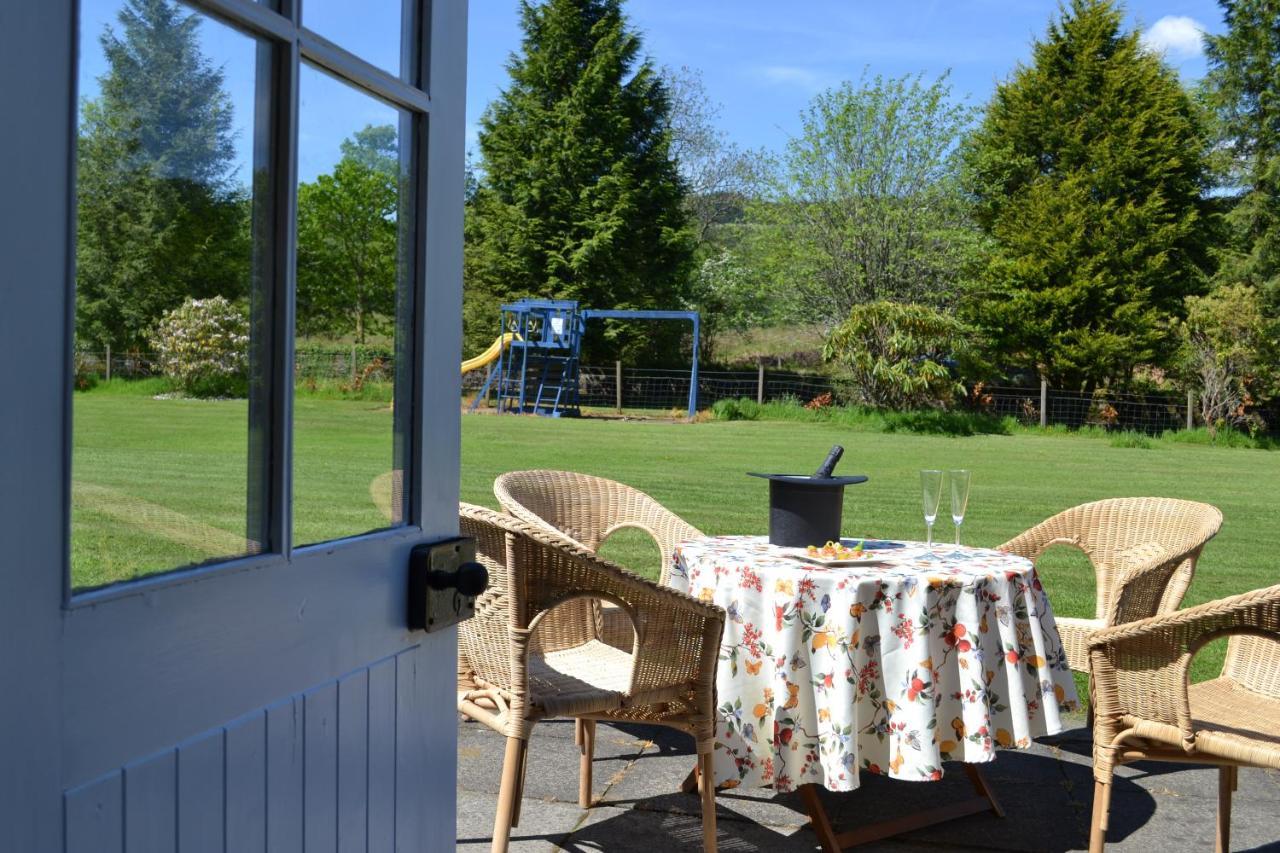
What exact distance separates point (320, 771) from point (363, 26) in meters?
0.73

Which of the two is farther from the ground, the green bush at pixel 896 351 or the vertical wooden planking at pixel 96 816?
the green bush at pixel 896 351

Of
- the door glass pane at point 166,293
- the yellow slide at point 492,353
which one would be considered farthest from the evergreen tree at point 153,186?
the yellow slide at point 492,353

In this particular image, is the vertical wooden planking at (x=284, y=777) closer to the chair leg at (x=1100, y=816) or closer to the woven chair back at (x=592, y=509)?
the chair leg at (x=1100, y=816)

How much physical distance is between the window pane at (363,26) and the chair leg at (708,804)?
177 centimetres

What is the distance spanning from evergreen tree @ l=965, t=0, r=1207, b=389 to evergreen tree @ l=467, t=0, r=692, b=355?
288 inches

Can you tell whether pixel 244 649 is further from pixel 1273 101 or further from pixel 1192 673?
pixel 1273 101

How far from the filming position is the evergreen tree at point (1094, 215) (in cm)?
2361

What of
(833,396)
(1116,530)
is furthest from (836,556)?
(833,396)

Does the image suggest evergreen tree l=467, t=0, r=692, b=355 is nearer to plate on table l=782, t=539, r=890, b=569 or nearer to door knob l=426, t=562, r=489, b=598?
plate on table l=782, t=539, r=890, b=569

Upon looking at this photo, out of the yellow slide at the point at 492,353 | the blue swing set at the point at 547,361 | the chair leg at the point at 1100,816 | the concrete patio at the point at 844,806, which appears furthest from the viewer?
the yellow slide at the point at 492,353

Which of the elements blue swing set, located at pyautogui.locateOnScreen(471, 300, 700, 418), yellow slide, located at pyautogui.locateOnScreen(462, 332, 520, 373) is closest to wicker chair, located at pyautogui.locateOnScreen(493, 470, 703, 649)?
blue swing set, located at pyautogui.locateOnScreen(471, 300, 700, 418)

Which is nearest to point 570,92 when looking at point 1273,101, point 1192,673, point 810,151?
point 810,151

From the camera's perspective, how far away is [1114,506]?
3883 mm

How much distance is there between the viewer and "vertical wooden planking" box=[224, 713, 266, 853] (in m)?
1.01
